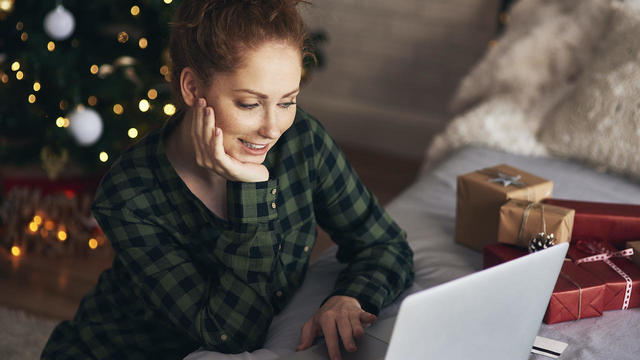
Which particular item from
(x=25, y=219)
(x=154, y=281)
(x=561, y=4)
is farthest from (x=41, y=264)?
(x=561, y=4)

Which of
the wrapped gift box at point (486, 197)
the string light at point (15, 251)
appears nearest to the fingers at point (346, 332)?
the wrapped gift box at point (486, 197)

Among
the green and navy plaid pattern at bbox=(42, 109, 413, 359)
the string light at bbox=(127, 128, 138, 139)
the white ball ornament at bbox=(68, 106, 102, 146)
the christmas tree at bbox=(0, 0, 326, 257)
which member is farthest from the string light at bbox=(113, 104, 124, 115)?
the green and navy plaid pattern at bbox=(42, 109, 413, 359)

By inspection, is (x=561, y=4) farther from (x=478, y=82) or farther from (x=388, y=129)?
(x=388, y=129)

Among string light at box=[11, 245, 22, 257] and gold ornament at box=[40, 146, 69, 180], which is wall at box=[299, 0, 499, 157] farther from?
string light at box=[11, 245, 22, 257]

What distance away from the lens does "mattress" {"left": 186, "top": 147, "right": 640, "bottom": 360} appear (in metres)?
1.02

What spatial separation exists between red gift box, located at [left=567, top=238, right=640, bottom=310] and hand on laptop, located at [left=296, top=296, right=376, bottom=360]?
480 millimetres

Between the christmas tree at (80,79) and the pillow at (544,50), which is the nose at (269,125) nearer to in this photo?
the christmas tree at (80,79)

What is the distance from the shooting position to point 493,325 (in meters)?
0.73

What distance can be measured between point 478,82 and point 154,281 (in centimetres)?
155

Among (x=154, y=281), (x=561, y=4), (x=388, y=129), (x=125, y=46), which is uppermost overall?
(x=561, y=4)

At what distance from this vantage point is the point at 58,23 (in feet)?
5.66

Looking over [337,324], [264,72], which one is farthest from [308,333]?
[264,72]

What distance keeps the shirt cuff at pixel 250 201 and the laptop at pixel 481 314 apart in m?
0.30

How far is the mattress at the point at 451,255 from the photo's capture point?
3.33ft
